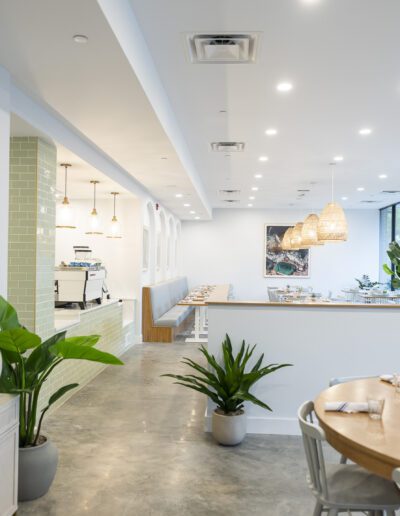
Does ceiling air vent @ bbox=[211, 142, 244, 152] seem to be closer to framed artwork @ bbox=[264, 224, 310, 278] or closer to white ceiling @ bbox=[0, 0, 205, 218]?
white ceiling @ bbox=[0, 0, 205, 218]

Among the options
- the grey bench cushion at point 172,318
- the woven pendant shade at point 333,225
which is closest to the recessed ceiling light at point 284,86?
the woven pendant shade at point 333,225

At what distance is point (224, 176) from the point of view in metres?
8.62

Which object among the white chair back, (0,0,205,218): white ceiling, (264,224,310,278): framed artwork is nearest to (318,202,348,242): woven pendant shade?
(0,0,205,218): white ceiling

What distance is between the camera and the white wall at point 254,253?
1348cm

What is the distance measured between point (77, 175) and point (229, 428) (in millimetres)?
3965

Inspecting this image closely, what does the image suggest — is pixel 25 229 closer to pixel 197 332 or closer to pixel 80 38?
pixel 80 38

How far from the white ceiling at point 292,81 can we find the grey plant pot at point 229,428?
2.81 metres

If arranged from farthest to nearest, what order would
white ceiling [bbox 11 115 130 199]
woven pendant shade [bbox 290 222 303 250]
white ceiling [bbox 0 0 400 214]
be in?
woven pendant shade [bbox 290 222 303 250], white ceiling [bbox 11 115 130 199], white ceiling [bbox 0 0 400 214]

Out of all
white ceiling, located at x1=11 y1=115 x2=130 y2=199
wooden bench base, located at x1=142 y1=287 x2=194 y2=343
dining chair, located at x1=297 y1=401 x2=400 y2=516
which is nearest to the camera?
dining chair, located at x1=297 y1=401 x2=400 y2=516

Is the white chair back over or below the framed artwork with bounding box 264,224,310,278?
below

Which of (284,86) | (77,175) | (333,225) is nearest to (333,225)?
(333,225)

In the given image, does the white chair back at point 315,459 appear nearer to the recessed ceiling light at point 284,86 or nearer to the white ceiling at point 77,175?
the recessed ceiling light at point 284,86

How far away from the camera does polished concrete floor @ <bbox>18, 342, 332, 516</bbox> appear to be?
289 cm

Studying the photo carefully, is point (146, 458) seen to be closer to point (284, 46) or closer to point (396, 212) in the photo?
point (284, 46)
